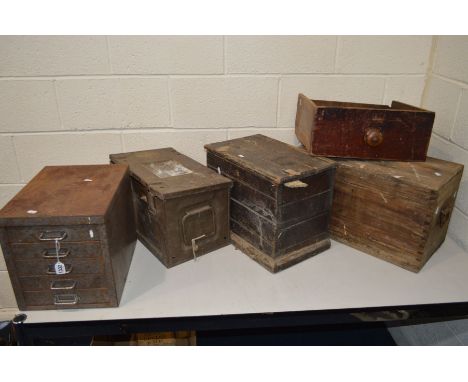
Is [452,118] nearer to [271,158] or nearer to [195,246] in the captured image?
[271,158]

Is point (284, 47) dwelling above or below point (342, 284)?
above

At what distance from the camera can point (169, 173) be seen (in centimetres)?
130

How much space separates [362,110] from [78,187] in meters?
0.96

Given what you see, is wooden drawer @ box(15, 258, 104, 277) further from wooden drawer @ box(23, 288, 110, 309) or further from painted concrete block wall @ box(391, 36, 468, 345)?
painted concrete block wall @ box(391, 36, 468, 345)

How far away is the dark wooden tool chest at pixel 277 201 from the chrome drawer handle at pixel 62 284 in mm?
566

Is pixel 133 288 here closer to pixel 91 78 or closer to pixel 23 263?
pixel 23 263

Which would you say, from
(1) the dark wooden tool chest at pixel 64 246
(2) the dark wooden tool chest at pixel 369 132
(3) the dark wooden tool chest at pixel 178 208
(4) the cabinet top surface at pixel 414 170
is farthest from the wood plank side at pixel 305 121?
(1) the dark wooden tool chest at pixel 64 246

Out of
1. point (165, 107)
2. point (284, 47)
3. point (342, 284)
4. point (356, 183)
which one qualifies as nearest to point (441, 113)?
point (356, 183)

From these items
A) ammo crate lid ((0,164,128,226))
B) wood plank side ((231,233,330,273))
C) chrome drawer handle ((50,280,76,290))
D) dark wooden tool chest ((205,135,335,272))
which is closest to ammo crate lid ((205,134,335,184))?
dark wooden tool chest ((205,135,335,272))

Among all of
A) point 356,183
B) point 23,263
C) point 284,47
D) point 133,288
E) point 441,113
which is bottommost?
point 133,288

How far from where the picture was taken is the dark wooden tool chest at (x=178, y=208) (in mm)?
1183

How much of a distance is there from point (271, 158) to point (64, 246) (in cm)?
71

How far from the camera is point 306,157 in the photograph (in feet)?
4.29

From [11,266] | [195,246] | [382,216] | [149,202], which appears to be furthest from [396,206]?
[11,266]
